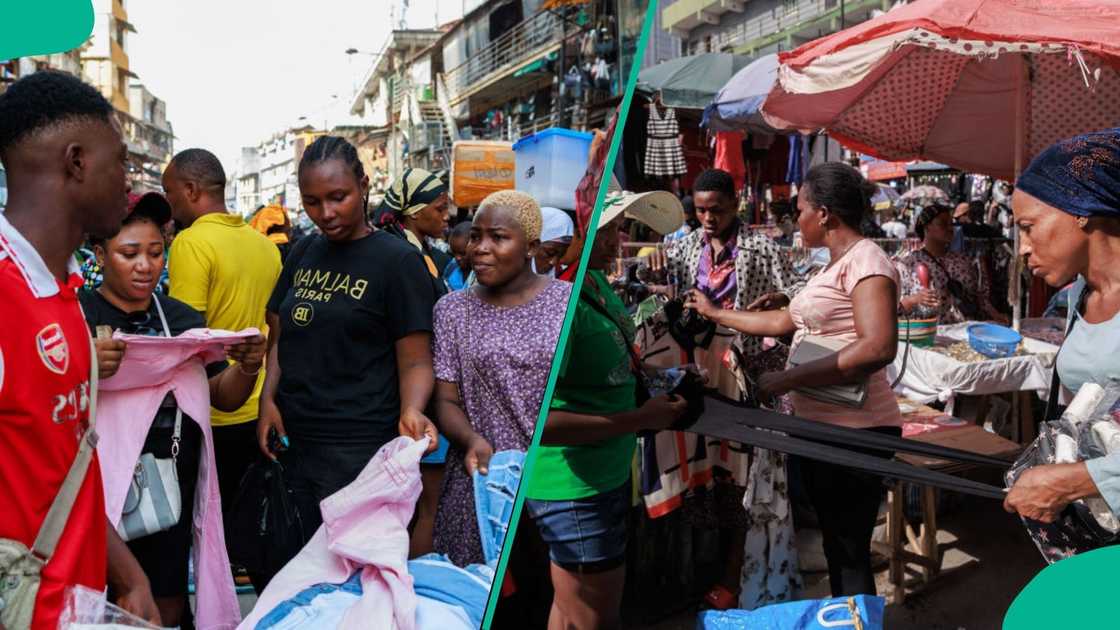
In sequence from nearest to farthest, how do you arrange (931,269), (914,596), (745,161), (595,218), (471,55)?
(595,218) → (471,55) → (914,596) → (931,269) → (745,161)

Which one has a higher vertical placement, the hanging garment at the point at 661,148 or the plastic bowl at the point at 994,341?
the hanging garment at the point at 661,148

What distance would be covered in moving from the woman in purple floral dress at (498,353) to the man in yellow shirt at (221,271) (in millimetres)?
1201

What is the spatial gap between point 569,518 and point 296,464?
810mm

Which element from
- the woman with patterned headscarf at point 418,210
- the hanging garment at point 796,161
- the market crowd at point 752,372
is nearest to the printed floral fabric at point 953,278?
the market crowd at point 752,372

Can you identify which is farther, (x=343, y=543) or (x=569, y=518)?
(x=569, y=518)

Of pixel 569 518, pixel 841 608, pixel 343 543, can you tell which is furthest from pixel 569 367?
pixel 841 608

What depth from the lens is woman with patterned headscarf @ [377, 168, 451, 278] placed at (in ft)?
13.8

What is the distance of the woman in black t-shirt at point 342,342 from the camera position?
2088mm

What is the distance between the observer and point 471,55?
271 centimetres

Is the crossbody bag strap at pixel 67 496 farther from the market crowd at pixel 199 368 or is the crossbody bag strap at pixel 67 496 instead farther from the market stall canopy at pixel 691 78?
the market stall canopy at pixel 691 78

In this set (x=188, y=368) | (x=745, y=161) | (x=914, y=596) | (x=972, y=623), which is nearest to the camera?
(x=188, y=368)

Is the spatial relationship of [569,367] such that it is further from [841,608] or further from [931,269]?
[931,269]

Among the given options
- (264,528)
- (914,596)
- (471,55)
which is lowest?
(914,596)

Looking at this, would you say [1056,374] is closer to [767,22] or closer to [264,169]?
[767,22]
